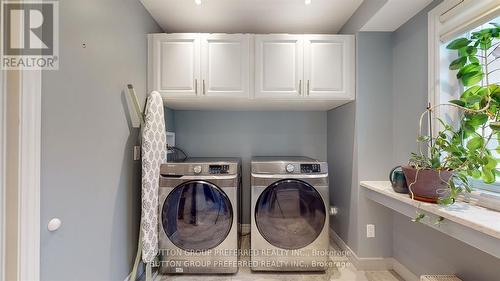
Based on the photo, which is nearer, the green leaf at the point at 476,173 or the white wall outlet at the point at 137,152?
the green leaf at the point at 476,173

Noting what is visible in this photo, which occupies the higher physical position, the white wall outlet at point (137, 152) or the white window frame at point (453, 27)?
the white window frame at point (453, 27)

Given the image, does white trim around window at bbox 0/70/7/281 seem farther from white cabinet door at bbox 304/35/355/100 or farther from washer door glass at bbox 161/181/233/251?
white cabinet door at bbox 304/35/355/100

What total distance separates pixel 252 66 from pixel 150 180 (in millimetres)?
1309

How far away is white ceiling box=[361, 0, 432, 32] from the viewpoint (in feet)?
5.43

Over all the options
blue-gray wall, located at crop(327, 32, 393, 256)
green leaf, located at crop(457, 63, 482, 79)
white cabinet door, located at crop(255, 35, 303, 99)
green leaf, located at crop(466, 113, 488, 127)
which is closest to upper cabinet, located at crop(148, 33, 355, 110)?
white cabinet door, located at crop(255, 35, 303, 99)

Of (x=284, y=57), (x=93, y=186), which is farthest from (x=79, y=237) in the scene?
(x=284, y=57)

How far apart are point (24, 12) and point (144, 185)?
1198mm

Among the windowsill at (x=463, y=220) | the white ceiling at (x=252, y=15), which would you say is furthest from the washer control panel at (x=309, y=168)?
the white ceiling at (x=252, y=15)

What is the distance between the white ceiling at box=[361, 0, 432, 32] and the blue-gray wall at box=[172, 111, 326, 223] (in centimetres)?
120

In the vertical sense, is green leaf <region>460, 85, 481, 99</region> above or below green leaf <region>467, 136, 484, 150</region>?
above

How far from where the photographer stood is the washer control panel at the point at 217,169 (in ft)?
6.43

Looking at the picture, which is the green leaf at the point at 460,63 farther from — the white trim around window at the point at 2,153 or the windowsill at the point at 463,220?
the white trim around window at the point at 2,153

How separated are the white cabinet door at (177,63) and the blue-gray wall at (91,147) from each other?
0.69 ft

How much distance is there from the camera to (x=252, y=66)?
2127mm
